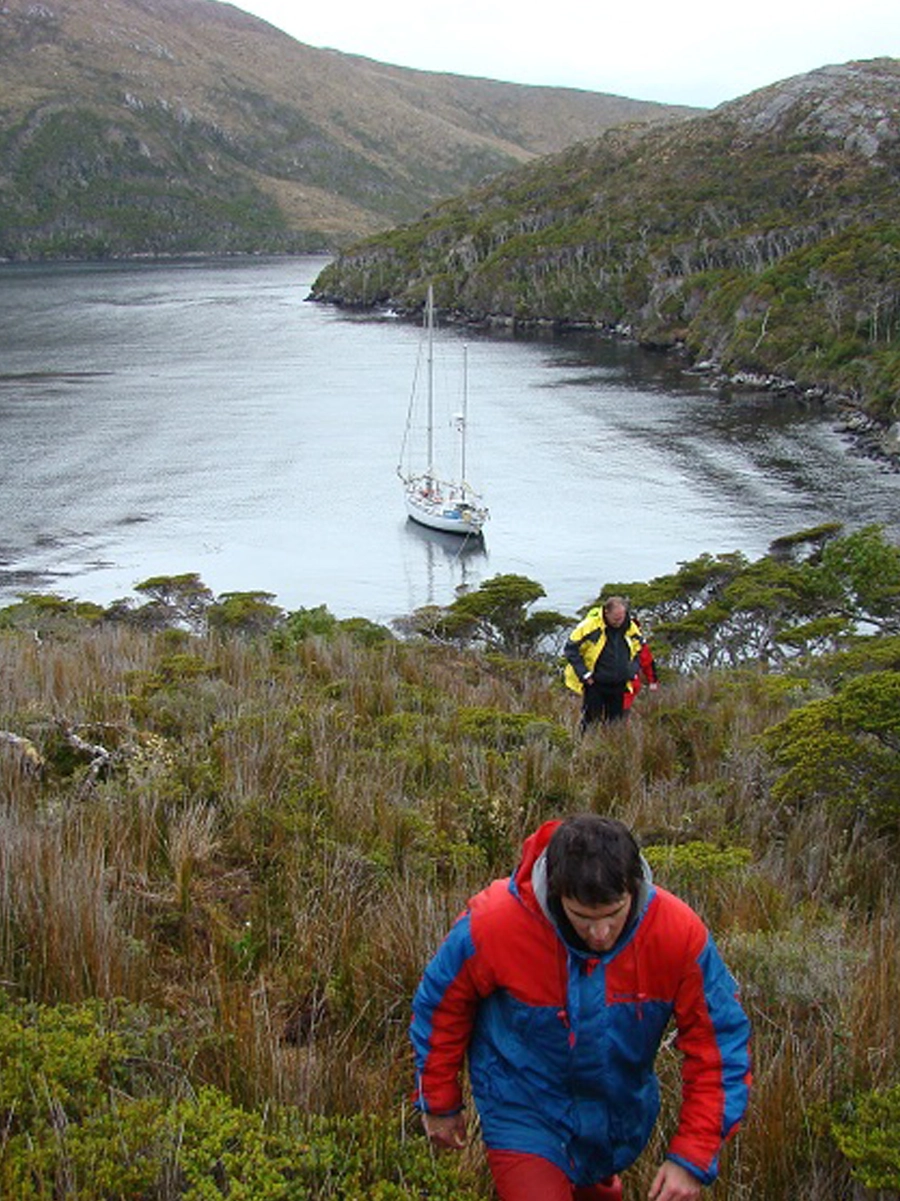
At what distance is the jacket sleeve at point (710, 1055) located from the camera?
2.45m

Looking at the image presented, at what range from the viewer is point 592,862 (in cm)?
233

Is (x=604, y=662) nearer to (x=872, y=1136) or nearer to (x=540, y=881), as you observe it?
(x=872, y=1136)

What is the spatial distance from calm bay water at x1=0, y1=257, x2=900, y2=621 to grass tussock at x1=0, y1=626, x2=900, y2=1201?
82.1ft

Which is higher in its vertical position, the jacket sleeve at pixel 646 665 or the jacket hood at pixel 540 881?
the jacket hood at pixel 540 881

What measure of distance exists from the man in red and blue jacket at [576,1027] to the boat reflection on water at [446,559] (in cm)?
3041

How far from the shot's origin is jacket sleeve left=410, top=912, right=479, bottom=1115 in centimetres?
255

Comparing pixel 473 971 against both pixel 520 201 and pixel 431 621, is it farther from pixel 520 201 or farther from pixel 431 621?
pixel 520 201

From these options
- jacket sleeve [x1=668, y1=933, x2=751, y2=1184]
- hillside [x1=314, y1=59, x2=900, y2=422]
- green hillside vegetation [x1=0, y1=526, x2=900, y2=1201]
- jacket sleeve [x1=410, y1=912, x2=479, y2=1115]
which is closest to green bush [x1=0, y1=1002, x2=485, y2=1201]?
green hillside vegetation [x1=0, y1=526, x2=900, y2=1201]

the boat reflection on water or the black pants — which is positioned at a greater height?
the black pants

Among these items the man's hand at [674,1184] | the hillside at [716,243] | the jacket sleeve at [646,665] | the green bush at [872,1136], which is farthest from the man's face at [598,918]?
the hillside at [716,243]

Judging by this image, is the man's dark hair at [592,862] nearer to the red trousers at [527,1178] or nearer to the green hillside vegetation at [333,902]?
the red trousers at [527,1178]

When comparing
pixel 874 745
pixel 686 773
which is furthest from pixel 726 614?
pixel 874 745

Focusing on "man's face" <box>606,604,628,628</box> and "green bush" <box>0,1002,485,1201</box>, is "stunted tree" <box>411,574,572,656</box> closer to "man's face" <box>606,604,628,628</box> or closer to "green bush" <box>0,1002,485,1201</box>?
"man's face" <box>606,604,628,628</box>

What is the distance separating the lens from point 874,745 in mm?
5297
